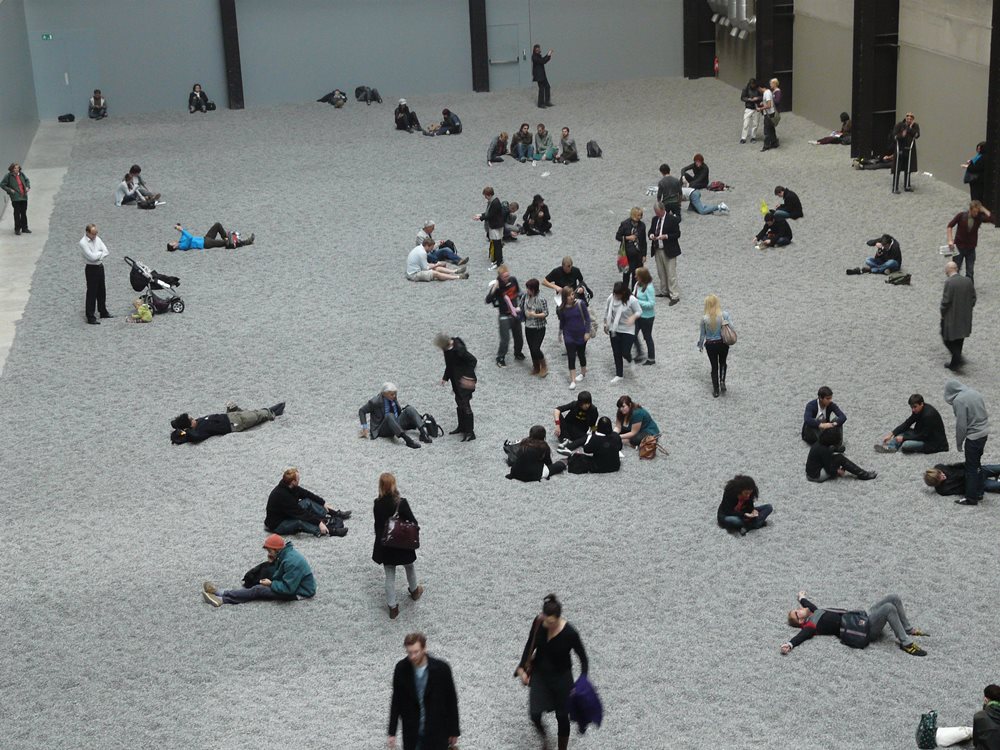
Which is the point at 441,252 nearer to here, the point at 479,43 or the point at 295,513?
the point at 295,513

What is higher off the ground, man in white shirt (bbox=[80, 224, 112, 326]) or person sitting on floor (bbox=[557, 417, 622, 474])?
man in white shirt (bbox=[80, 224, 112, 326])

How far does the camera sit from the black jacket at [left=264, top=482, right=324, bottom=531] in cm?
1484

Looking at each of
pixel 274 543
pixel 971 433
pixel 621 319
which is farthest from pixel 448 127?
pixel 274 543

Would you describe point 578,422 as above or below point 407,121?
below

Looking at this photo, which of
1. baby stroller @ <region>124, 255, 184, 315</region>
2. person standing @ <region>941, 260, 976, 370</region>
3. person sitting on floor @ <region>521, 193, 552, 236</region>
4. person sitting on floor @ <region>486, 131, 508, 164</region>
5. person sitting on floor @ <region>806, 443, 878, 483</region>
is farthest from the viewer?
person sitting on floor @ <region>486, 131, 508, 164</region>

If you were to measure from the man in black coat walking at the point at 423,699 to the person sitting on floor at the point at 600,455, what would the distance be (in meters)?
6.37

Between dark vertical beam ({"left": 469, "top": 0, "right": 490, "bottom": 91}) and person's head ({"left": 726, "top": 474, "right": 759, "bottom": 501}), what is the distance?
29.1 meters

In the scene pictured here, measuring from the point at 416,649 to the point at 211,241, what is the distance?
17.8 m

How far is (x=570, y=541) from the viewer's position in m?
14.7

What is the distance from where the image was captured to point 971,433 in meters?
14.9

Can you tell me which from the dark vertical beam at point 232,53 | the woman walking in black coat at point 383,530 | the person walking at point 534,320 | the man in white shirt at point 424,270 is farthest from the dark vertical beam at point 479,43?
the woman walking in black coat at point 383,530

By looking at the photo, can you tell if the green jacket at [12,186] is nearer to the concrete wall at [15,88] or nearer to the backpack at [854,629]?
the concrete wall at [15,88]

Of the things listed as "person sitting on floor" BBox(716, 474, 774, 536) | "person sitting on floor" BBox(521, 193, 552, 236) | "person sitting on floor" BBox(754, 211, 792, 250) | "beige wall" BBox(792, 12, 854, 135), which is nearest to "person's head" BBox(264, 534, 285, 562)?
"person sitting on floor" BBox(716, 474, 774, 536)

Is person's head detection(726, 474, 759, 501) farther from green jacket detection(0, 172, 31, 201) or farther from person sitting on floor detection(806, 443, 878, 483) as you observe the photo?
green jacket detection(0, 172, 31, 201)
